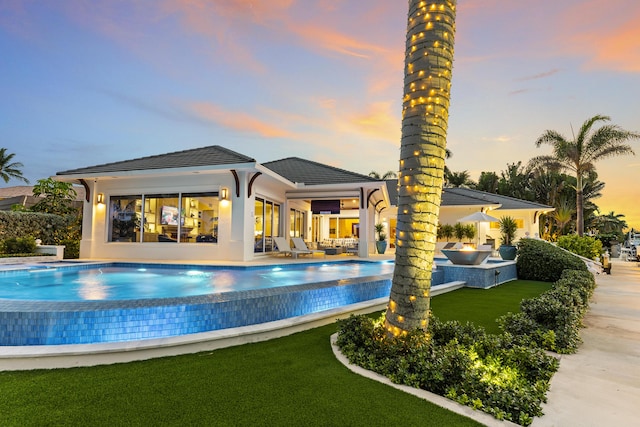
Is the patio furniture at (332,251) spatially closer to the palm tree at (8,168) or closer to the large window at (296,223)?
the large window at (296,223)

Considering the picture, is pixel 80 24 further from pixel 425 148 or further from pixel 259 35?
pixel 425 148

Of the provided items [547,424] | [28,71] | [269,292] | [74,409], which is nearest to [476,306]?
[269,292]

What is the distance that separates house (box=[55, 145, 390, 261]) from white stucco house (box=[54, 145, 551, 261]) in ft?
0.12

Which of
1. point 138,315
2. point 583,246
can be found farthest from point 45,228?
point 583,246

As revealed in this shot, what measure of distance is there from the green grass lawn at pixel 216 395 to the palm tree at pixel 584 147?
24.0m

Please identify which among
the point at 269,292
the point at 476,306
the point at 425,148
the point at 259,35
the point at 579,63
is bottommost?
the point at 476,306

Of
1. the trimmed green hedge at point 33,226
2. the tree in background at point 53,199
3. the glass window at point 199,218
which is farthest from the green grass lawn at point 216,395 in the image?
the tree in background at point 53,199

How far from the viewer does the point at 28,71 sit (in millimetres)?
18141

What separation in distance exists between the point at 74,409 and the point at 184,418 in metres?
0.85

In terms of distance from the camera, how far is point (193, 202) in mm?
13781

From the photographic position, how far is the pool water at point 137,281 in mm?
7230

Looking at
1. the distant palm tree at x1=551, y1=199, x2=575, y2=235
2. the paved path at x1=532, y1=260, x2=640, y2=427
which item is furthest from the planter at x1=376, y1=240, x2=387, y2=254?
the distant palm tree at x1=551, y1=199, x2=575, y2=235

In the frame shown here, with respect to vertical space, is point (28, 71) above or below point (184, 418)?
above

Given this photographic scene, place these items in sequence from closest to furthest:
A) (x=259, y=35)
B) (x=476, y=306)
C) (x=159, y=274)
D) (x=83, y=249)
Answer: (x=476, y=306) < (x=159, y=274) < (x=259, y=35) < (x=83, y=249)
